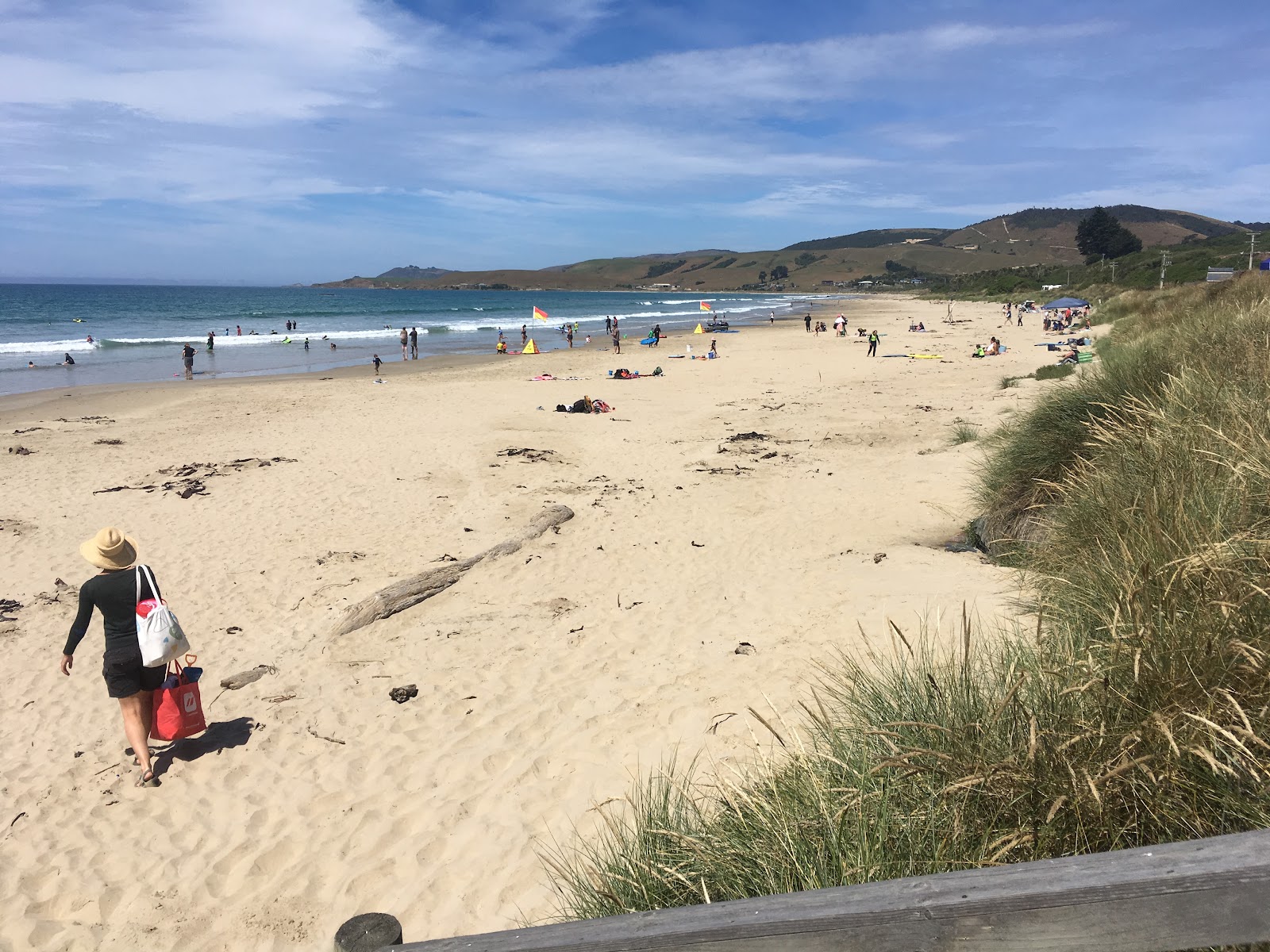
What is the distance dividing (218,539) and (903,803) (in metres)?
8.82

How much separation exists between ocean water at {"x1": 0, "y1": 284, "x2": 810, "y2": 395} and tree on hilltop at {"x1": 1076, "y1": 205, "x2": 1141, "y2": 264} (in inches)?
1856

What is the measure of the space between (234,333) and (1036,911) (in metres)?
60.2

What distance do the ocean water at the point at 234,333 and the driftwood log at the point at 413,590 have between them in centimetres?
2340

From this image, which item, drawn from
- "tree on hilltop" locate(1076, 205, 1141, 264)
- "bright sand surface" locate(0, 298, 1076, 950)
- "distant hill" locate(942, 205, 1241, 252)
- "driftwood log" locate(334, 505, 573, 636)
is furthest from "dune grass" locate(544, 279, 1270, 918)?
"distant hill" locate(942, 205, 1241, 252)

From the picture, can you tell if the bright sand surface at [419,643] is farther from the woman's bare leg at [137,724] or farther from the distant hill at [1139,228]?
the distant hill at [1139,228]

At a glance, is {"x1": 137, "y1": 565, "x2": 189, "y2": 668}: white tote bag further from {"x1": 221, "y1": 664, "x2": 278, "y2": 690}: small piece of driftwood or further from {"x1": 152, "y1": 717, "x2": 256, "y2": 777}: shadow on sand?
{"x1": 221, "y1": 664, "x2": 278, "y2": 690}: small piece of driftwood

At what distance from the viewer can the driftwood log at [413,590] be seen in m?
6.84

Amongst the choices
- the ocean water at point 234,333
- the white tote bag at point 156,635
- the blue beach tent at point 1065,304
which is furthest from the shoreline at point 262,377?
the blue beach tent at point 1065,304

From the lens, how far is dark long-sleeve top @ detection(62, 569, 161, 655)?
4.74 meters

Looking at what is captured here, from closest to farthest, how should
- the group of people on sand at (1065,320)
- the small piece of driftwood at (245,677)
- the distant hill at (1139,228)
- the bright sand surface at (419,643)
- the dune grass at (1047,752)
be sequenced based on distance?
1. the dune grass at (1047,752)
2. the bright sand surface at (419,643)
3. the small piece of driftwood at (245,677)
4. the group of people on sand at (1065,320)
5. the distant hill at (1139,228)

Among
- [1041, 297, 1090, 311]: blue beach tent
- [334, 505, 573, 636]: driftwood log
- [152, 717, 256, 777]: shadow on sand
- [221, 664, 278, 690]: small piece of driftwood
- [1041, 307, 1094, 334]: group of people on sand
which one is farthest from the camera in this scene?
[1041, 297, 1090, 311]: blue beach tent

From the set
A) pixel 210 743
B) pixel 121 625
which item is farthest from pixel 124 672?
pixel 210 743

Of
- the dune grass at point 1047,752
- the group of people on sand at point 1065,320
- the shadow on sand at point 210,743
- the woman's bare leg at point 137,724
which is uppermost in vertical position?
the group of people on sand at point 1065,320

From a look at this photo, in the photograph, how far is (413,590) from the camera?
7.29 meters
